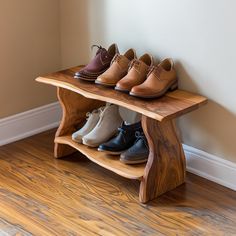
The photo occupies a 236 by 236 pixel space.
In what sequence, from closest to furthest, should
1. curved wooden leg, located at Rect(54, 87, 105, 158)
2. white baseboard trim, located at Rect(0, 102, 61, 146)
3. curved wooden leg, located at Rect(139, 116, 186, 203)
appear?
curved wooden leg, located at Rect(139, 116, 186, 203), curved wooden leg, located at Rect(54, 87, 105, 158), white baseboard trim, located at Rect(0, 102, 61, 146)

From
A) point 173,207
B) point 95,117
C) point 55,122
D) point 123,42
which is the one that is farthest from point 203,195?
point 55,122

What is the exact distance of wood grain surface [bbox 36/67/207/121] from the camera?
211 centimetres

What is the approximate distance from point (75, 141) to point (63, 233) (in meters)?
0.58

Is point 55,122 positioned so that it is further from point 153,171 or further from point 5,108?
point 153,171

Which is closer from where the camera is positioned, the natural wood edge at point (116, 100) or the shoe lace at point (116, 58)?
the natural wood edge at point (116, 100)

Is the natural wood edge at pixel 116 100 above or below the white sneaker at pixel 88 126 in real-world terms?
above

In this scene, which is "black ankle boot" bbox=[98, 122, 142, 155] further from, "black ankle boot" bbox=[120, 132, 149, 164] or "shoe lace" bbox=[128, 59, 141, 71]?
"shoe lace" bbox=[128, 59, 141, 71]

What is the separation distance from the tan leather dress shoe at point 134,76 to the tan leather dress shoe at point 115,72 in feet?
0.15

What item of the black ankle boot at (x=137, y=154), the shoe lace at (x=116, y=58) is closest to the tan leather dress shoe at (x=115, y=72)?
the shoe lace at (x=116, y=58)

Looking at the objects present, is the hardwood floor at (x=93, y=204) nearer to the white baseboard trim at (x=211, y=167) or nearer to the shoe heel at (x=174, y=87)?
the white baseboard trim at (x=211, y=167)

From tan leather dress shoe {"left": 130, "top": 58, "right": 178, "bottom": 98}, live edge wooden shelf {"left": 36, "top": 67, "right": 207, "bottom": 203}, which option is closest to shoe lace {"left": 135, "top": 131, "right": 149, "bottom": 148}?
live edge wooden shelf {"left": 36, "top": 67, "right": 207, "bottom": 203}

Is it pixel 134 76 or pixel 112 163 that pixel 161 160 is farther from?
pixel 134 76

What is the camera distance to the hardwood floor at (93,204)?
6.80 ft

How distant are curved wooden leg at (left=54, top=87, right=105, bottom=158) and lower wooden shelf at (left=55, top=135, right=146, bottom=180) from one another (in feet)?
0.34
